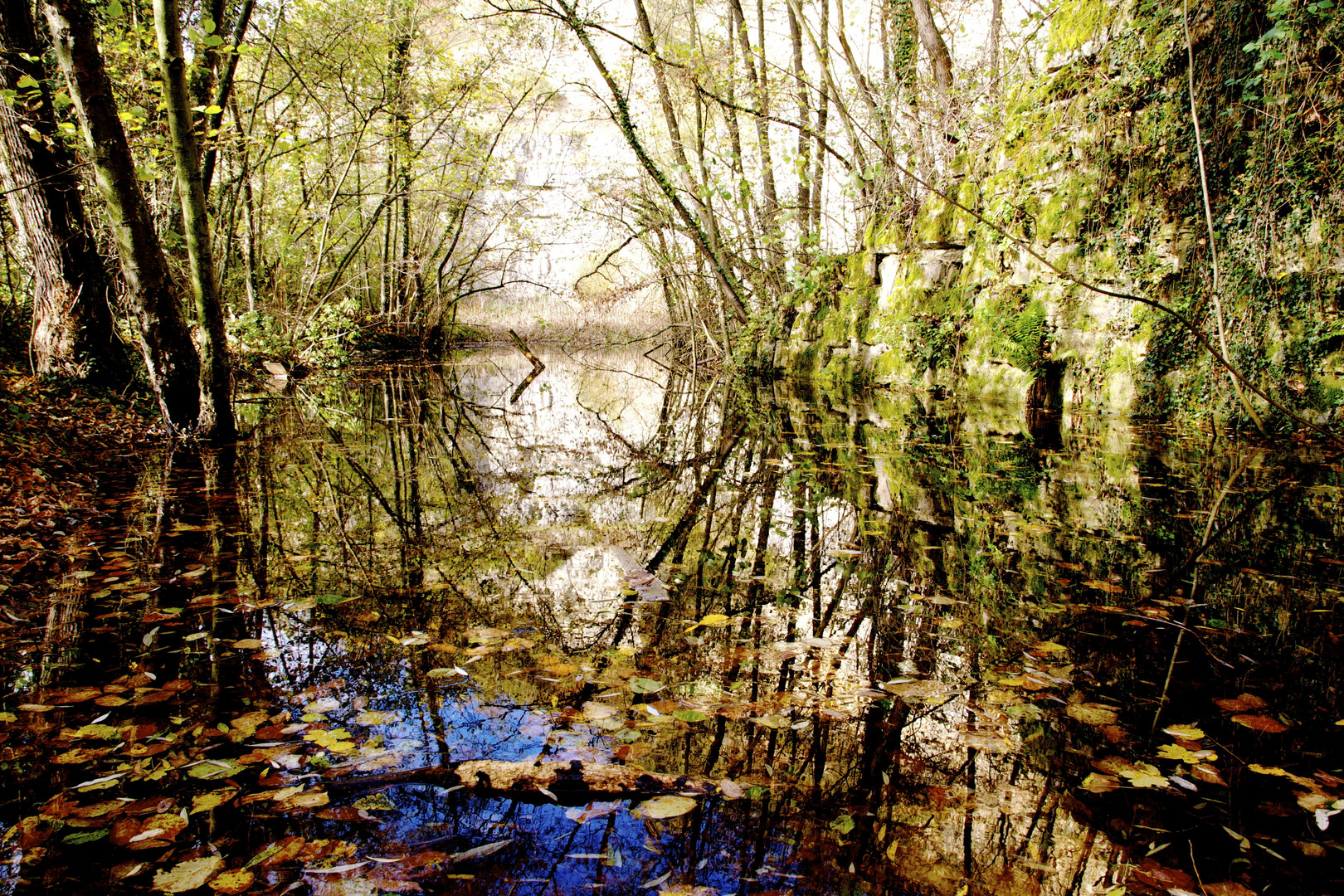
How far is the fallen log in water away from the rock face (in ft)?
22.7

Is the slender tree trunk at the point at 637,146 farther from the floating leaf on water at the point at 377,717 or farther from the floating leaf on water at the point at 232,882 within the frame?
the floating leaf on water at the point at 232,882

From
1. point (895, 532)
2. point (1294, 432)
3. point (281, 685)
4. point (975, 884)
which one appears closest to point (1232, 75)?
point (1294, 432)

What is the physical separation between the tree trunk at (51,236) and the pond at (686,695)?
3.41 meters

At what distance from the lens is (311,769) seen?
174 cm

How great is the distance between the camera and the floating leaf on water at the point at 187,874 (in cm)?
134

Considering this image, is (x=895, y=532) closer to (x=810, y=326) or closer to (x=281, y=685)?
(x=281, y=685)

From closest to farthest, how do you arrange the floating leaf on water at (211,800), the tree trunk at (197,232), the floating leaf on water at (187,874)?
the floating leaf on water at (187,874)
the floating leaf on water at (211,800)
the tree trunk at (197,232)

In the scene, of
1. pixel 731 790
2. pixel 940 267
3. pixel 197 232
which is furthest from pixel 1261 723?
pixel 940 267

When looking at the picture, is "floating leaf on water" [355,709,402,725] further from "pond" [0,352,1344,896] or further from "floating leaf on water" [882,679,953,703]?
"floating leaf on water" [882,679,953,703]

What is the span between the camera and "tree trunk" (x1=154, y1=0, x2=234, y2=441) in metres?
5.05

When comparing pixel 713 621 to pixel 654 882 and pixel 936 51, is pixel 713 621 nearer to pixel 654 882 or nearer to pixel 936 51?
pixel 654 882

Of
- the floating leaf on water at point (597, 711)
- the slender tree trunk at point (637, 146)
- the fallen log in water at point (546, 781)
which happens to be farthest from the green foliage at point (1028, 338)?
the fallen log in water at point (546, 781)

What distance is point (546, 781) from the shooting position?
169 cm

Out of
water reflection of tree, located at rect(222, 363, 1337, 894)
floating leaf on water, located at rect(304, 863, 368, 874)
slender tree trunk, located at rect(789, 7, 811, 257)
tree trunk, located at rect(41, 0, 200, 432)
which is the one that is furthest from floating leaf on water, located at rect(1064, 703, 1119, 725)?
slender tree trunk, located at rect(789, 7, 811, 257)
